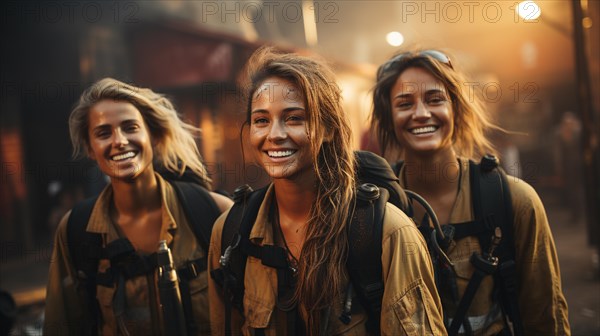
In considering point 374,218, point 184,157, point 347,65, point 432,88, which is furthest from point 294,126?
point 347,65

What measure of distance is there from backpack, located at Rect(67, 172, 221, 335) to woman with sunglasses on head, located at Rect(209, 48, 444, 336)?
0.47 m

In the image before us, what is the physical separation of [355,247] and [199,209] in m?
1.31

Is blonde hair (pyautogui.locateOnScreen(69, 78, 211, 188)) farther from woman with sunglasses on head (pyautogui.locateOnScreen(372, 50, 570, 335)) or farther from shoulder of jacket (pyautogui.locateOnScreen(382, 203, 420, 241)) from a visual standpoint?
shoulder of jacket (pyautogui.locateOnScreen(382, 203, 420, 241))

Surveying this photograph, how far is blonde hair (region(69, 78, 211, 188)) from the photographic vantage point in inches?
119

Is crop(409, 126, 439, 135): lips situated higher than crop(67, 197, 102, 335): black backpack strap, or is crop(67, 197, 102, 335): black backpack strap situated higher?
crop(409, 126, 439, 135): lips

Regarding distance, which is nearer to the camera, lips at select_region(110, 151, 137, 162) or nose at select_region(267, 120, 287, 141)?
nose at select_region(267, 120, 287, 141)

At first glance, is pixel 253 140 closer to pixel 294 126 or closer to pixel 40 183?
pixel 294 126

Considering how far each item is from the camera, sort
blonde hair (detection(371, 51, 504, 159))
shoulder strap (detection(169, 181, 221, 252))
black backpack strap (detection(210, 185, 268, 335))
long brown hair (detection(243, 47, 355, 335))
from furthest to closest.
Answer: shoulder strap (detection(169, 181, 221, 252)) < blonde hair (detection(371, 51, 504, 159)) < black backpack strap (detection(210, 185, 268, 335)) < long brown hair (detection(243, 47, 355, 335))

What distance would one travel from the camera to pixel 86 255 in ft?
9.51

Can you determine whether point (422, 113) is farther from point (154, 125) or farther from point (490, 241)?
→ point (154, 125)

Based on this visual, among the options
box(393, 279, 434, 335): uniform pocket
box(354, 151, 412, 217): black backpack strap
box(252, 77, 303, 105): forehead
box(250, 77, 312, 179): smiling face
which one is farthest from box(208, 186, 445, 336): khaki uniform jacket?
box(252, 77, 303, 105): forehead

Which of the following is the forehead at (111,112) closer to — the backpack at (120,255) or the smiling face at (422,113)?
the backpack at (120,255)

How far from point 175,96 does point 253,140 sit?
10500 mm

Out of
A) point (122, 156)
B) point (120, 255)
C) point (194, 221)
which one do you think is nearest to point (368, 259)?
point (194, 221)
